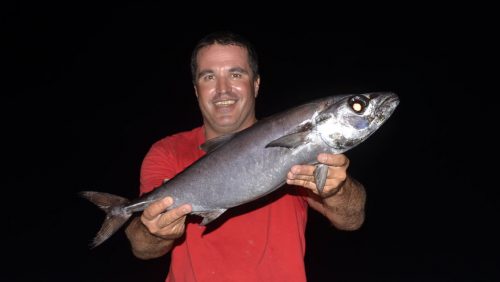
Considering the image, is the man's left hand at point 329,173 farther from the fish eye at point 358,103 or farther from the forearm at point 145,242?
the forearm at point 145,242

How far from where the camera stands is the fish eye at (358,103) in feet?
8.65

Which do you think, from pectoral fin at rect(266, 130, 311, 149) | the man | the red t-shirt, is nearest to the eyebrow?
the man

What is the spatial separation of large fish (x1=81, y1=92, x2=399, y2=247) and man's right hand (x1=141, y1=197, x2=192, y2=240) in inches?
2.7

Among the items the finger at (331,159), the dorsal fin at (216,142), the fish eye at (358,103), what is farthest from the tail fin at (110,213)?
the fish eye at (358,103)

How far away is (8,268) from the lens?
12.5 meters

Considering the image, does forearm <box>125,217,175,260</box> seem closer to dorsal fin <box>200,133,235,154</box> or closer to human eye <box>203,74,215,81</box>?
dorsal fin <box>200,133,235,154</box>

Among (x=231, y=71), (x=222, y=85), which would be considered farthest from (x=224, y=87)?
(x=231, y=71)

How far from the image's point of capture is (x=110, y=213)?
3.23 m

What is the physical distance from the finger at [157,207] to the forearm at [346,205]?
1.32 m

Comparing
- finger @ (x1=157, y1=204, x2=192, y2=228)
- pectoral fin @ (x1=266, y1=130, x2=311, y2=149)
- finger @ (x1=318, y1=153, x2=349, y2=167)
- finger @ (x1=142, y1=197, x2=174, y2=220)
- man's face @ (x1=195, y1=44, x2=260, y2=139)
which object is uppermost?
man's face @ (x1=195, y1=44, x2=260, y2=139)

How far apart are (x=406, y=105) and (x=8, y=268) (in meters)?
38.4

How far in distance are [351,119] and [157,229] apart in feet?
5.70

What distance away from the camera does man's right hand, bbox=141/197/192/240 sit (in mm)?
2934

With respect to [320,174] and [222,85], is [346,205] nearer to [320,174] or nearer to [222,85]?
[320,174]
